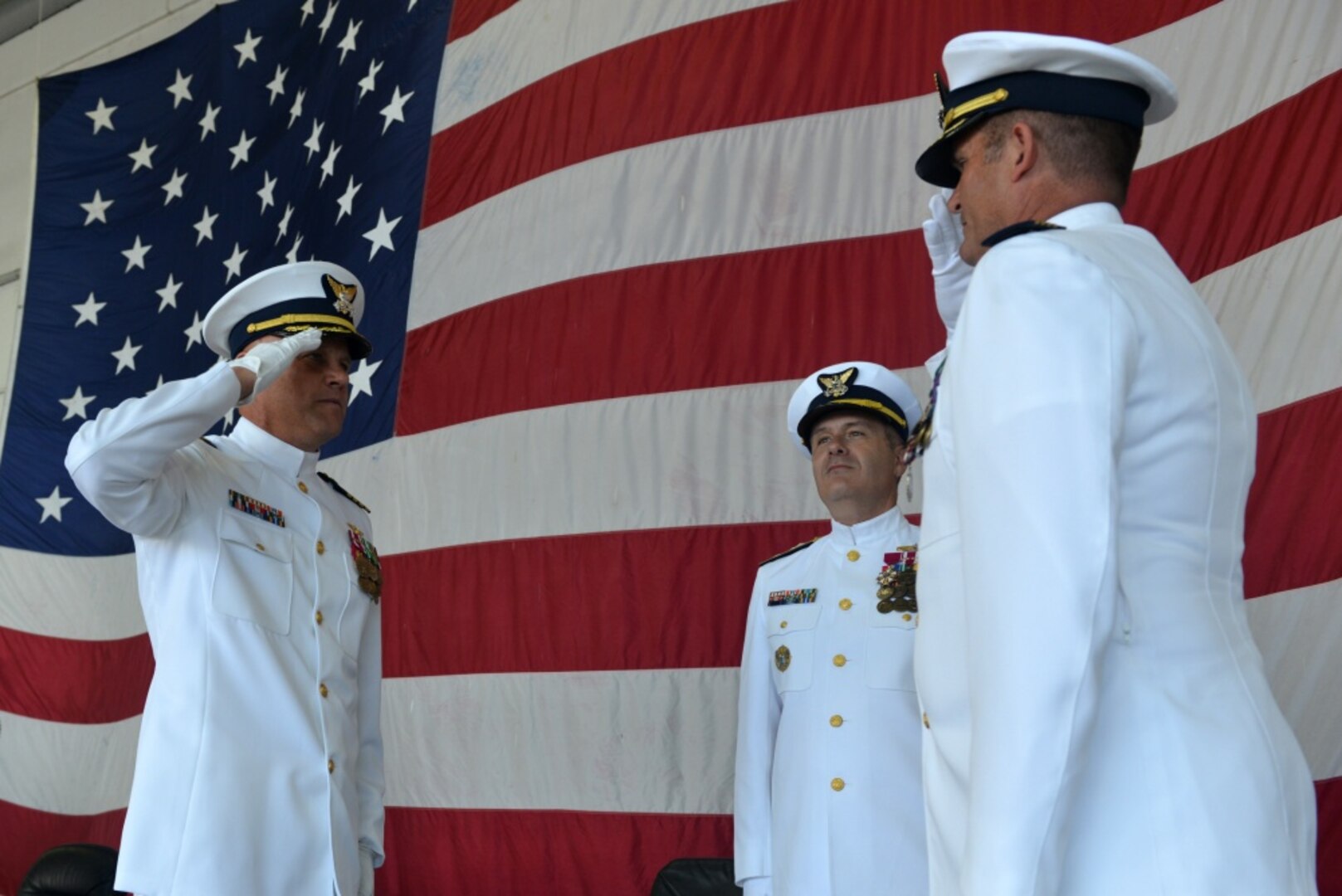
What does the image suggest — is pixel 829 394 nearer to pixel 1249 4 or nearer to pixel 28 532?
pixel 1249 4

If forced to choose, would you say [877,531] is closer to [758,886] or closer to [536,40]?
[758,886]

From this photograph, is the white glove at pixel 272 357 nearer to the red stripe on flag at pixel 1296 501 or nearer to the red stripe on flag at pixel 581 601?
the red stripe on flag at pixel 581 601

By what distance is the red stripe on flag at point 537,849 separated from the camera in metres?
3.05

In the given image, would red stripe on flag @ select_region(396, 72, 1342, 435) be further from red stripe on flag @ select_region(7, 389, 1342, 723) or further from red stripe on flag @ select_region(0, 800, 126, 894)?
red stripe on flag @ select_region(0, 800, 126, 894)

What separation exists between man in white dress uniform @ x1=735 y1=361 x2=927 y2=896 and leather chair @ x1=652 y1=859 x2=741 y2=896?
415 mm

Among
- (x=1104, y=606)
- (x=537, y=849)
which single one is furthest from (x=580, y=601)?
(x=1104, y=606)

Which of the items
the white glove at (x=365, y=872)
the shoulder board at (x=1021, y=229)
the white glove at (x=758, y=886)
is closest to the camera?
the shoulder board at (x=1021, y=229)

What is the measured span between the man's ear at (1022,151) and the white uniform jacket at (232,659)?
111 cm

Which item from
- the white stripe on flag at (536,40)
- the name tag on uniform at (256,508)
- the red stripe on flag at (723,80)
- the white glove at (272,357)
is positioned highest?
the white stripe on flag at (536,40)

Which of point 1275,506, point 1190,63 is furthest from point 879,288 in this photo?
point 1275,506

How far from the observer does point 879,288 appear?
303 centimetres

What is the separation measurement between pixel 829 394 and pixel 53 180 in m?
4.03

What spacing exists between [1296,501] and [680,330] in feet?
5.06

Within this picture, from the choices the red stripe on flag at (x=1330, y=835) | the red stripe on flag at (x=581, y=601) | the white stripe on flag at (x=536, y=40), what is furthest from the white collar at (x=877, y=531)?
the white stripe on flag at (x=536, y=40)
